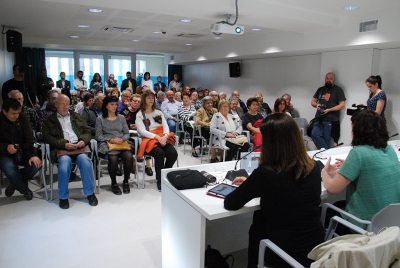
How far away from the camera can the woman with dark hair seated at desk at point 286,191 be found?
161 centimetres

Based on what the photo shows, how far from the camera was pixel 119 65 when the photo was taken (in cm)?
1209

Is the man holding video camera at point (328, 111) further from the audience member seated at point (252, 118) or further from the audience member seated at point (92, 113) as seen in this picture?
the audience member seated at point (92, 113)

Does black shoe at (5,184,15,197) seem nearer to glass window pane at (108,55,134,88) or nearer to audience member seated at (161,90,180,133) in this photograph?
audience member seated at (161,90,180,133)

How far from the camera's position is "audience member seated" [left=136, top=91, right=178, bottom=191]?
4.05 metres

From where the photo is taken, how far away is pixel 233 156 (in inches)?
195

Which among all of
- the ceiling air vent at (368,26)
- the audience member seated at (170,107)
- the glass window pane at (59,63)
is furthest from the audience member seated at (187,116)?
the glass window pane at (59,63)

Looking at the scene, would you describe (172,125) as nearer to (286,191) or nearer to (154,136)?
(154,136)

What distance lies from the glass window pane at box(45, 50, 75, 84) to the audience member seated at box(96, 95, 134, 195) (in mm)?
8171

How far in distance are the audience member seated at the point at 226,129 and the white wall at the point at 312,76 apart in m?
2.40

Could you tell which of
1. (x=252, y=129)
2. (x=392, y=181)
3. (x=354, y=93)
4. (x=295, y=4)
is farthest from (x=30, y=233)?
(x=354, y=93)

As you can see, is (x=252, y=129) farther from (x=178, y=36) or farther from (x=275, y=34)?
(x=178, y=36)

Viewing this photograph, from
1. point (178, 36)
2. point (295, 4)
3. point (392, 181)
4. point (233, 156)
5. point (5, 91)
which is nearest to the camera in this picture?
point (392, 181)

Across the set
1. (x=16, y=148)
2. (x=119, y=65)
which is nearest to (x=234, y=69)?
(x=119, y=65)

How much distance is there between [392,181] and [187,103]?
5094 millimetres
